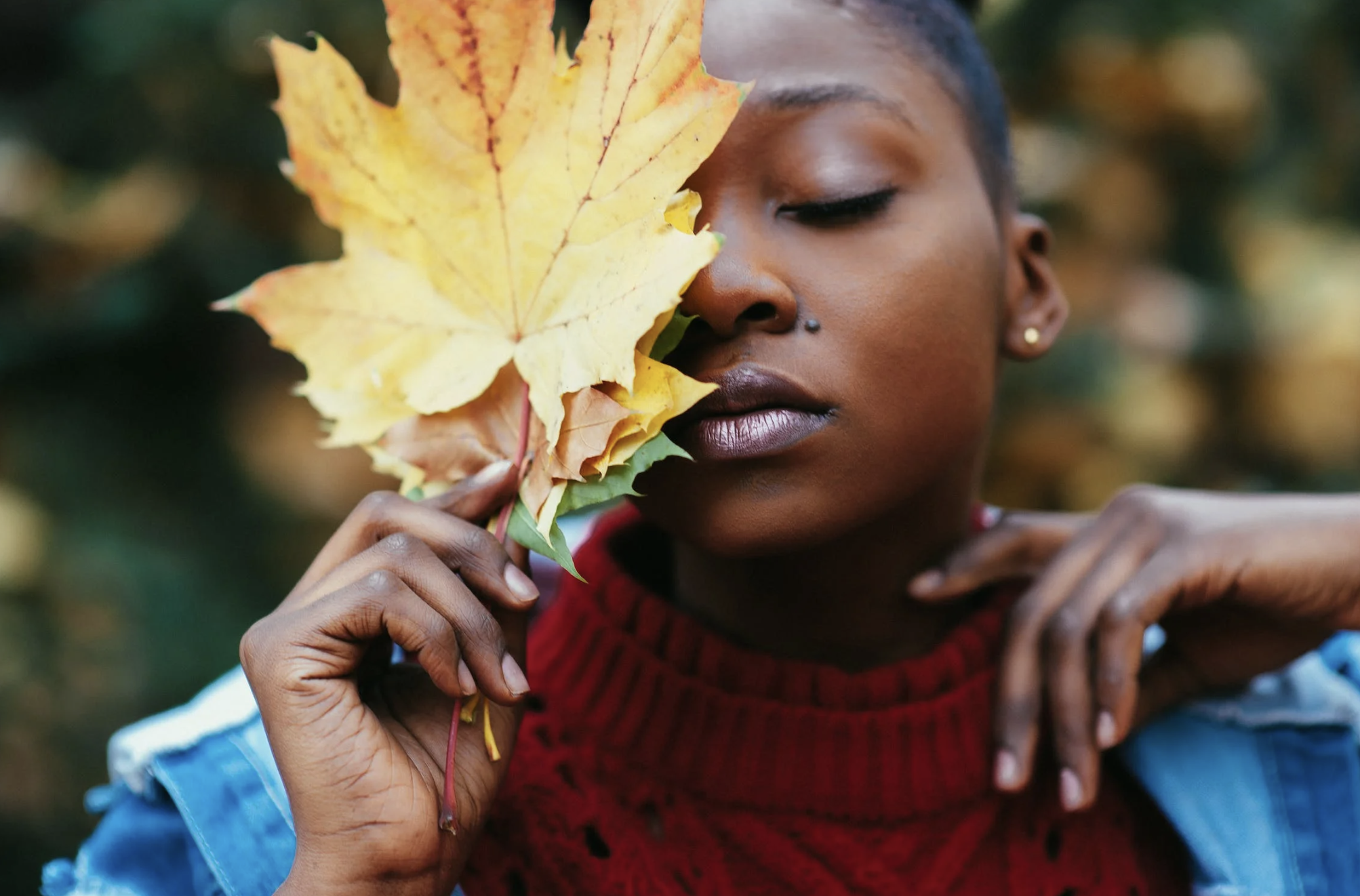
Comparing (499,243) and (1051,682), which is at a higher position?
(499,243)

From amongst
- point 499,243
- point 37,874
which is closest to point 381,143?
point 499,243

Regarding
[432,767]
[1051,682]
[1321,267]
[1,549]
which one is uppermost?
[432,767]

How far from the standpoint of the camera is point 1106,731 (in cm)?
116

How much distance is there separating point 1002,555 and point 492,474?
0.58 meters

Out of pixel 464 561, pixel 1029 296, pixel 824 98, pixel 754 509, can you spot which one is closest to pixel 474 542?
pixel 464 561

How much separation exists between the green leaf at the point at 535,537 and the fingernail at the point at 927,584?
1.42ft

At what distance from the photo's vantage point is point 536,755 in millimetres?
1203

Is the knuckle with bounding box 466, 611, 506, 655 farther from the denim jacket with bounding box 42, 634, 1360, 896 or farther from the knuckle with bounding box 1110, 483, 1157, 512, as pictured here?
the knuckle with bounding box 1110, 483, 1157, 512

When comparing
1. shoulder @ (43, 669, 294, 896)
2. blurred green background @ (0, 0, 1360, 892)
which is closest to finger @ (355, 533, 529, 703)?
shoulder @ (43, 669, 294, 896)

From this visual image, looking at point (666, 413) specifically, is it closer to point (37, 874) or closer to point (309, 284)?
point (309, 284)

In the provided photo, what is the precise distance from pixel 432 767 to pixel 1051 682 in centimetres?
61

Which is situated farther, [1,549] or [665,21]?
[1,549]

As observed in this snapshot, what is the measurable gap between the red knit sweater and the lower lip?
0.28m

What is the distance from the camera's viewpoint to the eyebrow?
1.02 metres
